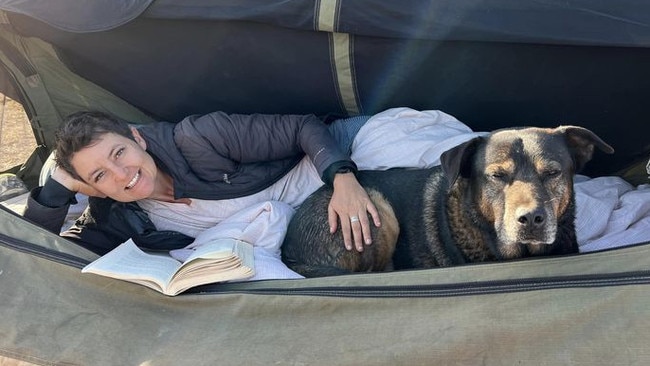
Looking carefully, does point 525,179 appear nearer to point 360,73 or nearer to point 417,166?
point 417,166

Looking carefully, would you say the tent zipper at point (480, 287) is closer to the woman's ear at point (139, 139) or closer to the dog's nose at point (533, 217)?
the dog's nose at point (533, 217)

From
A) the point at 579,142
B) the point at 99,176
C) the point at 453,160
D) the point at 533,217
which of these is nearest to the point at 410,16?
the point at 453,160

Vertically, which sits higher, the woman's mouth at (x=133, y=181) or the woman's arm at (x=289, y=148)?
the woman's arm at (x=289, y=148)

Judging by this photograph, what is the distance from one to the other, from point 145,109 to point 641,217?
307 cm

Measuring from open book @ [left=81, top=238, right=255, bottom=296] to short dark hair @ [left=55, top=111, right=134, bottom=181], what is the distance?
2.02ft

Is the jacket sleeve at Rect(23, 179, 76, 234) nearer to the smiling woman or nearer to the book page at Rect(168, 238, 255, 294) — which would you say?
the book page at Rect(168, 238, 255, 294)

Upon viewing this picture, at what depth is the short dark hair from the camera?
308 centimetres

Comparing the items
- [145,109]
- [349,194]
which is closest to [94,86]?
[145,109]

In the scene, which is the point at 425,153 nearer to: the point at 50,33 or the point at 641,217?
the point at 641,217

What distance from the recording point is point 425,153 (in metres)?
3.58

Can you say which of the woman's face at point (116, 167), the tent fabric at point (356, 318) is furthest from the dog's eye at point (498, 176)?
the woman's face at point (116, 167)

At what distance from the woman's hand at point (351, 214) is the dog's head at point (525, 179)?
54cm

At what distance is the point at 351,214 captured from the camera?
10.4 feet

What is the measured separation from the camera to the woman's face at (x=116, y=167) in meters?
3.06
